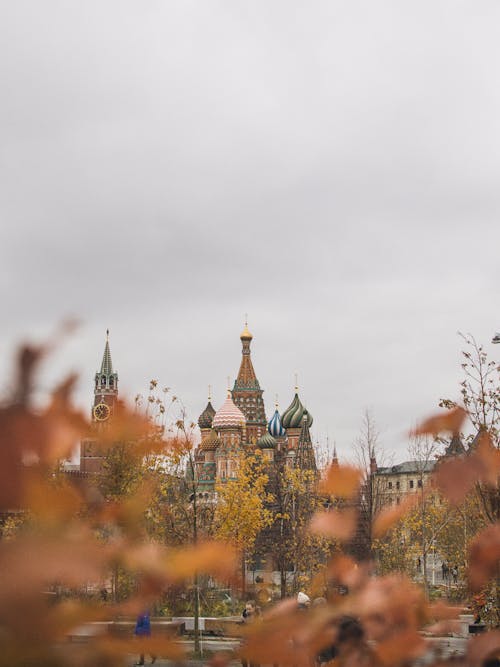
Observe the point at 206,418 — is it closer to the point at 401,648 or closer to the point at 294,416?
the point at 294,416

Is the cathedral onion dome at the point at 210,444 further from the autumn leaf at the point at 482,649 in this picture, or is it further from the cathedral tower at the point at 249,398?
the autumn leaf at the point at 482,649

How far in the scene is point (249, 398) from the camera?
98.3m

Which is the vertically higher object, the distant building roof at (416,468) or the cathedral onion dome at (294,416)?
the cathedral onion dome at (294,416)

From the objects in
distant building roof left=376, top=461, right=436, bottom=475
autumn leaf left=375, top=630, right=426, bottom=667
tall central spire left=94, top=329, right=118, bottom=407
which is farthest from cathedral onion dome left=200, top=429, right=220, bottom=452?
autumn leaf left=375, top=630, right=426, bottom=667

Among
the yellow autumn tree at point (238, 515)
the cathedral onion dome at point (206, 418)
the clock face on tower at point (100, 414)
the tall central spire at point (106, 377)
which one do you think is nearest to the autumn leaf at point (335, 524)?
the clock face on tower at point (100, 414)

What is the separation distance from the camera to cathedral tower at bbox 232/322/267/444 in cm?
9550

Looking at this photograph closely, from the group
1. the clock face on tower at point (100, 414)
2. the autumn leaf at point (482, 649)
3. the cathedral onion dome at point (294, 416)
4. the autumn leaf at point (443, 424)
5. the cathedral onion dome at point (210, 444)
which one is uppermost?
the cathedral onion dome at point (294, 416)

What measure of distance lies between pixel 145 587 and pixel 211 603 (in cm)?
3318

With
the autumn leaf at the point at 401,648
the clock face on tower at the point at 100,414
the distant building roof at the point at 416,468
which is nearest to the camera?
the autumn leaf at the point at 401,648

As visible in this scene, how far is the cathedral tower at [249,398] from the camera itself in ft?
313

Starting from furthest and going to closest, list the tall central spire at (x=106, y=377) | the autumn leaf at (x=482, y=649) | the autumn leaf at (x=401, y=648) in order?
1. the tall central spire at (x=106, y=377)
2. the autumn leaf at (x=482, y=649)
3. the autumn leaf at (x=401, y=648)

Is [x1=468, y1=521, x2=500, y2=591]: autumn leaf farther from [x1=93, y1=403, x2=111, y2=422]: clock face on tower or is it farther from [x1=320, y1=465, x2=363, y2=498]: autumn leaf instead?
[x1=93, y1=403, x2=111, y2=422]: clock face on tower

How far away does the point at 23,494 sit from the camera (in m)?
1.30

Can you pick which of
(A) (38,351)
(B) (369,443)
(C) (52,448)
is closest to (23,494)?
(C) (52,448)
